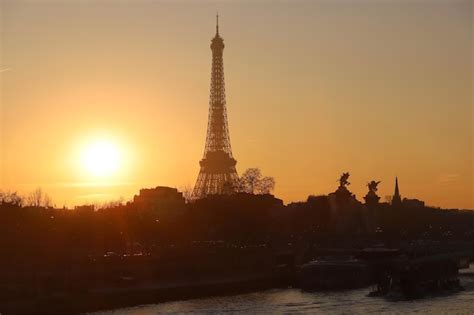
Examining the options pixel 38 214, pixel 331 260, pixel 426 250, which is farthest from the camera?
pixel 426 250

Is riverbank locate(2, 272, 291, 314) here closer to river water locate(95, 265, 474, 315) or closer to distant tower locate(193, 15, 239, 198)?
river water locate(95, 265, 474, 315)

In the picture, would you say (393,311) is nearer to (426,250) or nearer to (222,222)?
A: (426,250)

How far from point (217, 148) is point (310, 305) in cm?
5785

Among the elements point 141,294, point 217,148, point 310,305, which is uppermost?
point 217,148

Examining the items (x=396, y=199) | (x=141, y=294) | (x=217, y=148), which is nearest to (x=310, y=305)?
(x=141, y=294)

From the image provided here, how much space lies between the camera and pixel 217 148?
342ft

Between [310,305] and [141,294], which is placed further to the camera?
[141,294]

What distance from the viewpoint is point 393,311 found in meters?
44.6

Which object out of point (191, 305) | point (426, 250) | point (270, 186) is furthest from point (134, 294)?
point (270, 186)

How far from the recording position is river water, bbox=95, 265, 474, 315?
44594 mm

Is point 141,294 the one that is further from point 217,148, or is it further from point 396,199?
point 396,199

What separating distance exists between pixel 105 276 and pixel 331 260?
15.1m

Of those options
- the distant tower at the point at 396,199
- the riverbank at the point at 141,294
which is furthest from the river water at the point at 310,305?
the distant tower at the point at 396,199

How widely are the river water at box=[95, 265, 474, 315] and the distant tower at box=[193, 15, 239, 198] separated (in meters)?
47.4
